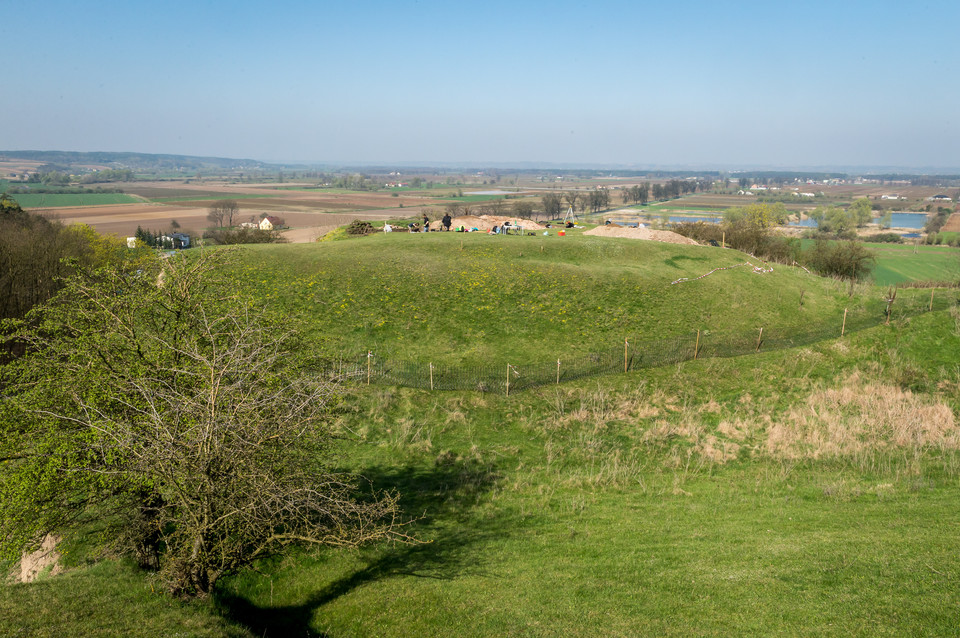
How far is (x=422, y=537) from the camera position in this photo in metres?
17.7

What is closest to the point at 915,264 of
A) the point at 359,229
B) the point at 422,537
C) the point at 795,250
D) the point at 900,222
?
the point at 795,250

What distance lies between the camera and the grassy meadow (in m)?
12.9

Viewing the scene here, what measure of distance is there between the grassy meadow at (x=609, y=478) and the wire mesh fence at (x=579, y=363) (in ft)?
3.27

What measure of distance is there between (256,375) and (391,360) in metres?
17.9

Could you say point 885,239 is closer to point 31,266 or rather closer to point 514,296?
point 514,296

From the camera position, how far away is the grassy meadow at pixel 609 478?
12930mm

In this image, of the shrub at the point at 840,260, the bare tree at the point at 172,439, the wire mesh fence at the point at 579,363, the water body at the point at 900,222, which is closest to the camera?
the bare tree at the point at 172,439

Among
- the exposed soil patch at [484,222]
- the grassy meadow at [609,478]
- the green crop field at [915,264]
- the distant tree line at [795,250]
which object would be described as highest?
the exposed soil patch at [484,222]

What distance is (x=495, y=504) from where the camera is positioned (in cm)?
1988

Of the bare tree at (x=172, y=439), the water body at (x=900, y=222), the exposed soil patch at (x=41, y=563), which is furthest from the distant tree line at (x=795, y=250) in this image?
the water body at (x=900, y=222)

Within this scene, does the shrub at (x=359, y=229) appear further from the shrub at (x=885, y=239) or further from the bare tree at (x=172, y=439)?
the shrub at (x=885, y=239)

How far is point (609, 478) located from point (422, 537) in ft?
26.0

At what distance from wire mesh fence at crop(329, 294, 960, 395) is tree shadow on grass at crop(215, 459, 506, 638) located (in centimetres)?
682

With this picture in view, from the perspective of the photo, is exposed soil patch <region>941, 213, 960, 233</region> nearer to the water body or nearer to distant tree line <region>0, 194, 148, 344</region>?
the water body
